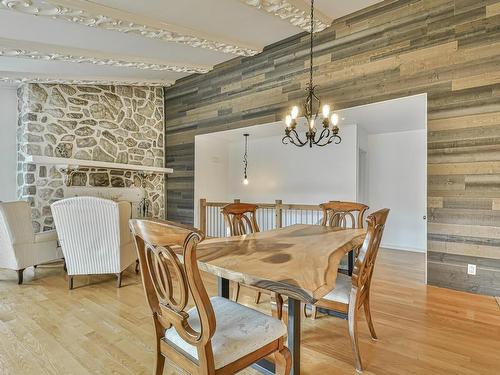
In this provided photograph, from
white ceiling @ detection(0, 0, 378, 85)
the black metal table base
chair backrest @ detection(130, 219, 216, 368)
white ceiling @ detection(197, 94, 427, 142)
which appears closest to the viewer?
chair backrest @ detection(130, 219, 216, 368)

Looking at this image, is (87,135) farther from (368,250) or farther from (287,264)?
(368,250)

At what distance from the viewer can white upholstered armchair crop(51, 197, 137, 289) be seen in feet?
11.6

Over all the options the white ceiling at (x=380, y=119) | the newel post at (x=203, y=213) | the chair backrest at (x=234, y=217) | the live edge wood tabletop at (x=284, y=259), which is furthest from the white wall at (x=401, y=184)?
the chair backrest at (x=234, y=217)

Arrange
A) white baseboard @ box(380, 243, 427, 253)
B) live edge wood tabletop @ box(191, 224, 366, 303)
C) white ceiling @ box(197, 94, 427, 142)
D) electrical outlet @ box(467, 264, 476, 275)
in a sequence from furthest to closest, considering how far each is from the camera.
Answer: white baseboard @ box(380, 243, 427, 253)
white ceiling @ box(197, 94, 427, 142)
electrical outlet @ box(467, 264, 476, 275)
live edge wood tabletop @ box(191, 224, 366, 303)

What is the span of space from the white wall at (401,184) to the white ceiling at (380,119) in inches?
10.3

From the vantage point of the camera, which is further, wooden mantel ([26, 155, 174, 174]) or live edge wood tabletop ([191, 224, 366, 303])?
wooden mantel ([26, 155, 174, 174])

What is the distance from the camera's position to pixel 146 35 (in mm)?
3834

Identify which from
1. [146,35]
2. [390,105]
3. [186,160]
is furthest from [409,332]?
[186,160]

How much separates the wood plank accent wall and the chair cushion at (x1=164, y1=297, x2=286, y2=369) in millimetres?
2979

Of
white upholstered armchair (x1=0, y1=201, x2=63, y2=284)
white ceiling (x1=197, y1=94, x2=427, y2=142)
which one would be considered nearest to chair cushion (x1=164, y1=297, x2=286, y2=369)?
white upholstered armchair (x1=0, y1=201, x2=63, y2=284)

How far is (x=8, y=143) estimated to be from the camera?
17.6 feet

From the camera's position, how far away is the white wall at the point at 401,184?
5.89 meters

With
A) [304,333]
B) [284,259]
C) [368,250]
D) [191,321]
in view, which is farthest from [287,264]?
[304,333]

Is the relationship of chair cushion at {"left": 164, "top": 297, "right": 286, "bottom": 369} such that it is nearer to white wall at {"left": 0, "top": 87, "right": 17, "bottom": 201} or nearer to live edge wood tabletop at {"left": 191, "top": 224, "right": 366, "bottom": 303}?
live edge wood tabletop at {"left": 191, "top": 224, "right": 366, "bottom": 303}
